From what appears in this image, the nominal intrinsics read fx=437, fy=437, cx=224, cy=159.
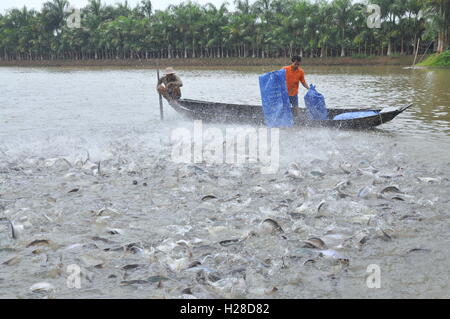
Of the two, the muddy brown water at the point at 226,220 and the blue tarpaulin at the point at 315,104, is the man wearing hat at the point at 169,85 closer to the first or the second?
the muddy brown water at the point at 226,220

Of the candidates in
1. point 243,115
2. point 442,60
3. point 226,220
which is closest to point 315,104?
point 243,115

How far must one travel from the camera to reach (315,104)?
12.6m

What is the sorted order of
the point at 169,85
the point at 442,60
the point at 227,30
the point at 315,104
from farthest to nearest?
the point at 227,30
the point at 442,60
the point at 169,85
the point at 315,104

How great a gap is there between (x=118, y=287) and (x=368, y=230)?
308 centimetres

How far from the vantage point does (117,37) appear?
86.8m

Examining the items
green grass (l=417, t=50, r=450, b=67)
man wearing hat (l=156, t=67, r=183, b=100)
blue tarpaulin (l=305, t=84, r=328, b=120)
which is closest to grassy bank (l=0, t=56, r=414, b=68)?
green grass (l=417, t=50, r=450, b=67)

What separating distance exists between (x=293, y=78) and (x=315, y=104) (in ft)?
3.24

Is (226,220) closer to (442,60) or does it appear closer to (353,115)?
(353,115)

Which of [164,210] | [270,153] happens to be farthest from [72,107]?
[164,210]

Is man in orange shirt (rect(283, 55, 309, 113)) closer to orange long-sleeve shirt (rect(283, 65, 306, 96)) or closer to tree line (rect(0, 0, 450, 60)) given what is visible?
orange long-sleeve shirt (rect(283, 65, 306, 96))

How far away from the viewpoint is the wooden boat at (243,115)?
12.1 m

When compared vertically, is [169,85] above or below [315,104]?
above

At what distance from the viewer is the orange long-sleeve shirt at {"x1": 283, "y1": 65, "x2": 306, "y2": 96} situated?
497 inches
